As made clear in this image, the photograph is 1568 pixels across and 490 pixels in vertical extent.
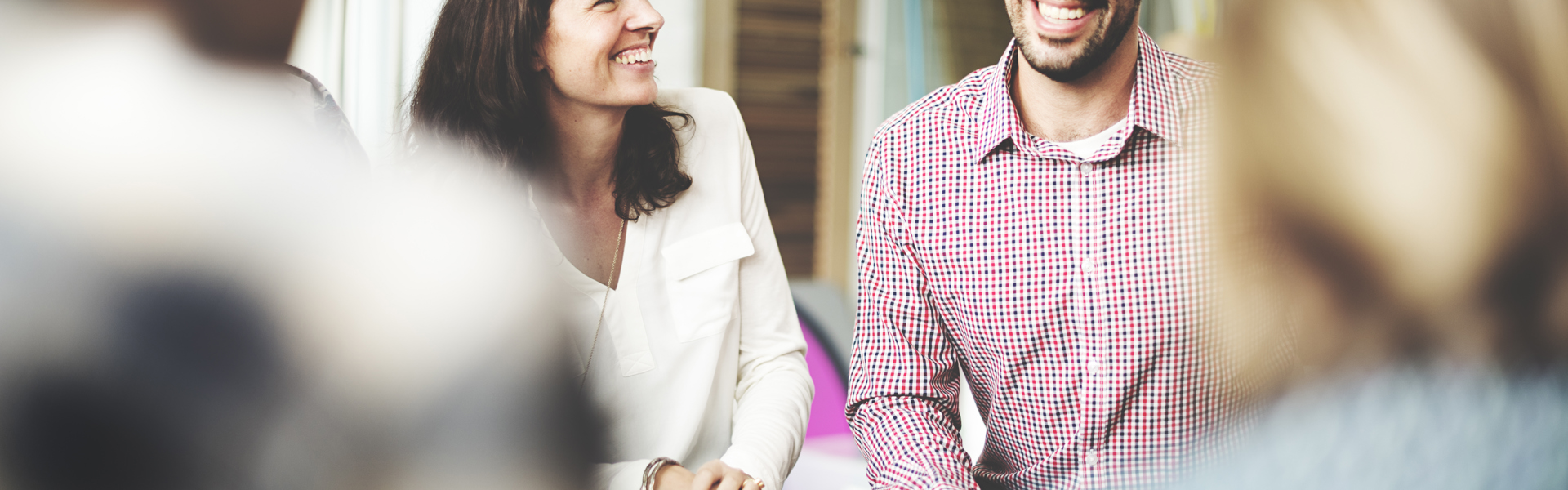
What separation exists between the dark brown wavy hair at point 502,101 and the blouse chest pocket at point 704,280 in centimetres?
7

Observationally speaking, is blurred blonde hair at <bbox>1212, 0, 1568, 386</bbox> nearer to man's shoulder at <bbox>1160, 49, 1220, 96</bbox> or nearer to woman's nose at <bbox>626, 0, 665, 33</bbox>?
man's shoulder at <bbox>1160, 49, 1220, 96</bbox>

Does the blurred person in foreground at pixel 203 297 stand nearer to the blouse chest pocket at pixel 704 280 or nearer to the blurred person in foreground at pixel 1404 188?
the blurred person in foreground at pixel 1404 188

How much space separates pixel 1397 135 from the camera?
291 millimetres

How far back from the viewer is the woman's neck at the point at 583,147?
1.21 metres

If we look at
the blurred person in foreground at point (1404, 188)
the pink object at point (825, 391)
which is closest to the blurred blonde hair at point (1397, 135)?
the blurred person in foreground at point (1404, 188)

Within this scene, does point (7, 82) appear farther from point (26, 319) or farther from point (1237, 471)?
point (1237, 471)

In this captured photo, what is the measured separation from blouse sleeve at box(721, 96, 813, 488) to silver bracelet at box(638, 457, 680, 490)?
10 cm

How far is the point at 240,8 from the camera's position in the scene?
1.64ft

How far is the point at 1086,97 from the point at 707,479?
0.59m

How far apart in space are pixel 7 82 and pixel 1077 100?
943 millimetres

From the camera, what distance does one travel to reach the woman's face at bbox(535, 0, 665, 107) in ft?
3.78

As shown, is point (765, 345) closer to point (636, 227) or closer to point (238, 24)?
point (636, 227)

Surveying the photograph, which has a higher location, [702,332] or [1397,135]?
[1397,135]

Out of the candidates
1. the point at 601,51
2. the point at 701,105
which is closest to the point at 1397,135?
the point at 601,51
